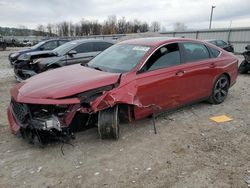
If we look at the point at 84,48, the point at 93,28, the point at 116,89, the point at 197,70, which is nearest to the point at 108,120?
the point at 116,89

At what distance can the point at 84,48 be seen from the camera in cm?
901

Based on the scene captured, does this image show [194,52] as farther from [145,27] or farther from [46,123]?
[145,27]

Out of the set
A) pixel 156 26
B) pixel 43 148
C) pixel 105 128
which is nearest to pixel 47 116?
pixel 43 148

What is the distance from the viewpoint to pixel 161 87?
4441mm

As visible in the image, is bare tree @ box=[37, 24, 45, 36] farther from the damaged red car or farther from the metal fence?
the damaged red car

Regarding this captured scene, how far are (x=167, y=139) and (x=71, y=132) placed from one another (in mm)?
1584

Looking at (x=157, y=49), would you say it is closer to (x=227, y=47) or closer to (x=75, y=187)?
(x=75, y=187)

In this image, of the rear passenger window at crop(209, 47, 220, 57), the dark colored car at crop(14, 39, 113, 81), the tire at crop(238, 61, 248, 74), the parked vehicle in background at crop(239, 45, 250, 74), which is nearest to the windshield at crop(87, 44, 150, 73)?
the rear passenger window at crop(209, 47, 220, 57)

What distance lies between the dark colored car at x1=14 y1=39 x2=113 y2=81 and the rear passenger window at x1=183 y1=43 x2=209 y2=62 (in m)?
3.49

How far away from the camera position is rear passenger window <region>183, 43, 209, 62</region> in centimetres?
506

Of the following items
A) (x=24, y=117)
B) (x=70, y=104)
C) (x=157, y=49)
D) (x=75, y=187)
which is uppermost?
(x=157, y=49)

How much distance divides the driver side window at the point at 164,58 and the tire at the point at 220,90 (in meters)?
1.47

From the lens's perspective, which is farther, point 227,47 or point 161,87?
point 227,47

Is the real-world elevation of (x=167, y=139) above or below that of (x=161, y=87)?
below
